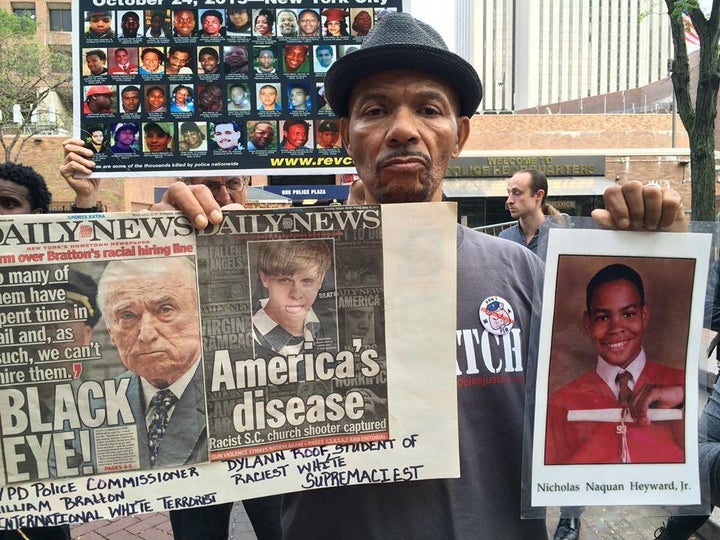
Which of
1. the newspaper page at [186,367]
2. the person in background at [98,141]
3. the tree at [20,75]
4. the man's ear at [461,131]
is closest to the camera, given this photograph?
the newspaper page at [186,367]

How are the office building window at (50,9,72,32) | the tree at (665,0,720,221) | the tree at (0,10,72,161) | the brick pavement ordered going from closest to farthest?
the brick pavement < the tree at (665,0,720,221) < the tree at (0,10,72,161) < the office building window at (50,9,72,32)

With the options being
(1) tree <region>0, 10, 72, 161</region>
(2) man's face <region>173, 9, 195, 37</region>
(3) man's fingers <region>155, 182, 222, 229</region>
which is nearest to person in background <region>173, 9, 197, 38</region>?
(2) man's face <region>173, 9, 195, 37</region>

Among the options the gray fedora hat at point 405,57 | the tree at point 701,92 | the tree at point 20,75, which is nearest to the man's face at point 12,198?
the gray fedora hat at point 405,57

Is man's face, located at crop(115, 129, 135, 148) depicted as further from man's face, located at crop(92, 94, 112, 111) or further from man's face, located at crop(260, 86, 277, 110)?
man's face, located at crop(260, 86, 277, 110)

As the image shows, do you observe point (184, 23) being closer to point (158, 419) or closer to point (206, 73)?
point (206, 73)

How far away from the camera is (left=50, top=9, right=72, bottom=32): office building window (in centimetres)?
3641

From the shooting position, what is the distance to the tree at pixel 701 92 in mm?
7102

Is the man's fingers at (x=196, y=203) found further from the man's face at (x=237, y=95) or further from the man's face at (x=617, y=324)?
the man's face at (x=237, y=95)

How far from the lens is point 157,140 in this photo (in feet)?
8.95

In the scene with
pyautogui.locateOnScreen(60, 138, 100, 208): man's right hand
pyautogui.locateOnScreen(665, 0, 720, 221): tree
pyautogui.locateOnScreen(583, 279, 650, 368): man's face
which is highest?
pyautogui.locateOnScreen(665, 0, 720, 221): tree

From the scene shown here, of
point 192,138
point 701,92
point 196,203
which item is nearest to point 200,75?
point 192,138

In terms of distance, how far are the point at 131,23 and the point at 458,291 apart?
2257mm

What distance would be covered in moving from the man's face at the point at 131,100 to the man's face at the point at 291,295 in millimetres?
1978

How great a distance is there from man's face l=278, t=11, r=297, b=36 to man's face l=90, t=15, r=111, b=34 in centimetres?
83
